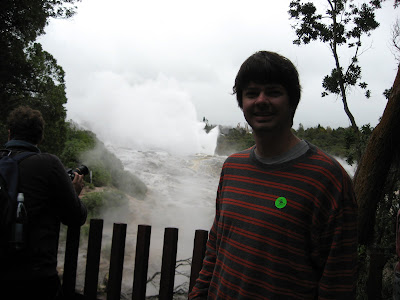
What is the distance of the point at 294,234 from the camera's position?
3.54 feet

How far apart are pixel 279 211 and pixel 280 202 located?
29mm

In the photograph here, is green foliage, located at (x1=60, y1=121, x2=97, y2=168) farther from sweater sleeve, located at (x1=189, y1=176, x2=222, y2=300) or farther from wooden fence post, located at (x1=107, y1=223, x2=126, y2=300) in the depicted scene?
sweater sleeve, located at (x1=189, y1=176, x2=222, y2=300)

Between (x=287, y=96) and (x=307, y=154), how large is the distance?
0.74 feet

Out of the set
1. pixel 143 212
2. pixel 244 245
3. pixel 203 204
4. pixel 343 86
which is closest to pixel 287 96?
pixel 244 245

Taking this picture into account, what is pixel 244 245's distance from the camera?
117cm

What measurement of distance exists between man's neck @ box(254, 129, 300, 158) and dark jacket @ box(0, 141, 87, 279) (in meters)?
1.02

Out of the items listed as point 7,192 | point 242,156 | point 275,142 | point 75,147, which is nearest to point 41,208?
point 7,192

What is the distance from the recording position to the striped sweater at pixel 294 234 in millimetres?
1041

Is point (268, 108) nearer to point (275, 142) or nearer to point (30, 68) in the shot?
point (275, 142)

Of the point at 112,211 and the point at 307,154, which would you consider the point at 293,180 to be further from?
the point at 112,211

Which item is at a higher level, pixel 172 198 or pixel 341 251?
pixel 341 251

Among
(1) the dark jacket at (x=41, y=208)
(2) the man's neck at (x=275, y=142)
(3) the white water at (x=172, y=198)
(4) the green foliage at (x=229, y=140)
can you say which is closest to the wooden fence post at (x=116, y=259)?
(1) the dark jacket at (x=41, y=208)

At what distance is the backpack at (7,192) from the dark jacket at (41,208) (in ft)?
0.10

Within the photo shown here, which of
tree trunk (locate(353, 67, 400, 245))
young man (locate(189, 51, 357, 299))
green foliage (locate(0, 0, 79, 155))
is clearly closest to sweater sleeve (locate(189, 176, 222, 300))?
young man (locate(189, 51, 357, 299))
